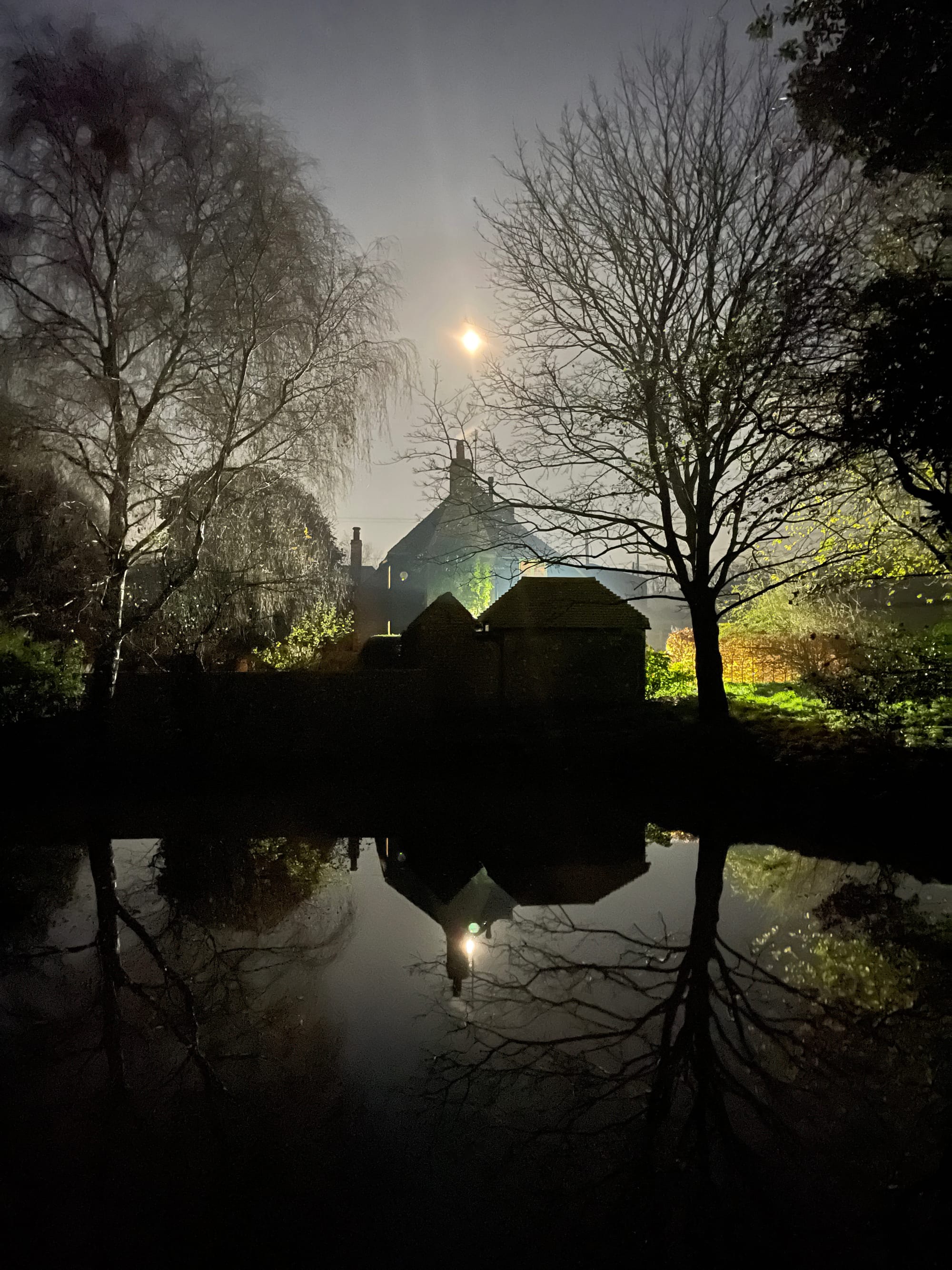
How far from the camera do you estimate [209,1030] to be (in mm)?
4070

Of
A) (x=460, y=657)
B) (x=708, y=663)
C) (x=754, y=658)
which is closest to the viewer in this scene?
(x=708, y=663)

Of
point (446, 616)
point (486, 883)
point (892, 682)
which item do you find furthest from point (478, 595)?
point (486, 883)

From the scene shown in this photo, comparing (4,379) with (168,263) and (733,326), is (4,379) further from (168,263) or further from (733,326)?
(733,326)

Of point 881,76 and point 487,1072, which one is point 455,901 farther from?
point 881,76

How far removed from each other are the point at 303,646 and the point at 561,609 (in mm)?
9660

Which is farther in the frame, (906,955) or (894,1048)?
(906,955)

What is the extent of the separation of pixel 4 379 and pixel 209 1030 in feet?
42.9

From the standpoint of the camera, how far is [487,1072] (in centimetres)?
370

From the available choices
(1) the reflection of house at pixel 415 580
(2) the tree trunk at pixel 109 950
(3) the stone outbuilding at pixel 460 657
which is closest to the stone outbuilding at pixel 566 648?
(3) the stone outbuilding at pixel 460 657

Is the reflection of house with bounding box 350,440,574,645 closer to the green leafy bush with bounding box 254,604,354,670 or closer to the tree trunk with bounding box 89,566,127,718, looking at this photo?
the green leafy bush with bounding box 254,604,354,670

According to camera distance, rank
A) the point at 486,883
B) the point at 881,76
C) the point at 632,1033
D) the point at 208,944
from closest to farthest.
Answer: the point at 632,1033 → the point at 208,944 → the point at 486,883 → the point at 881,76

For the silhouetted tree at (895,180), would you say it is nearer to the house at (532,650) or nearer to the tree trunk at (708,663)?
the tree trunk at (708,663)

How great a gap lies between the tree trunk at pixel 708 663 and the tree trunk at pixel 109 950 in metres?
10.5

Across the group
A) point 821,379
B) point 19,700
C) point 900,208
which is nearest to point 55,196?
point 19,700
